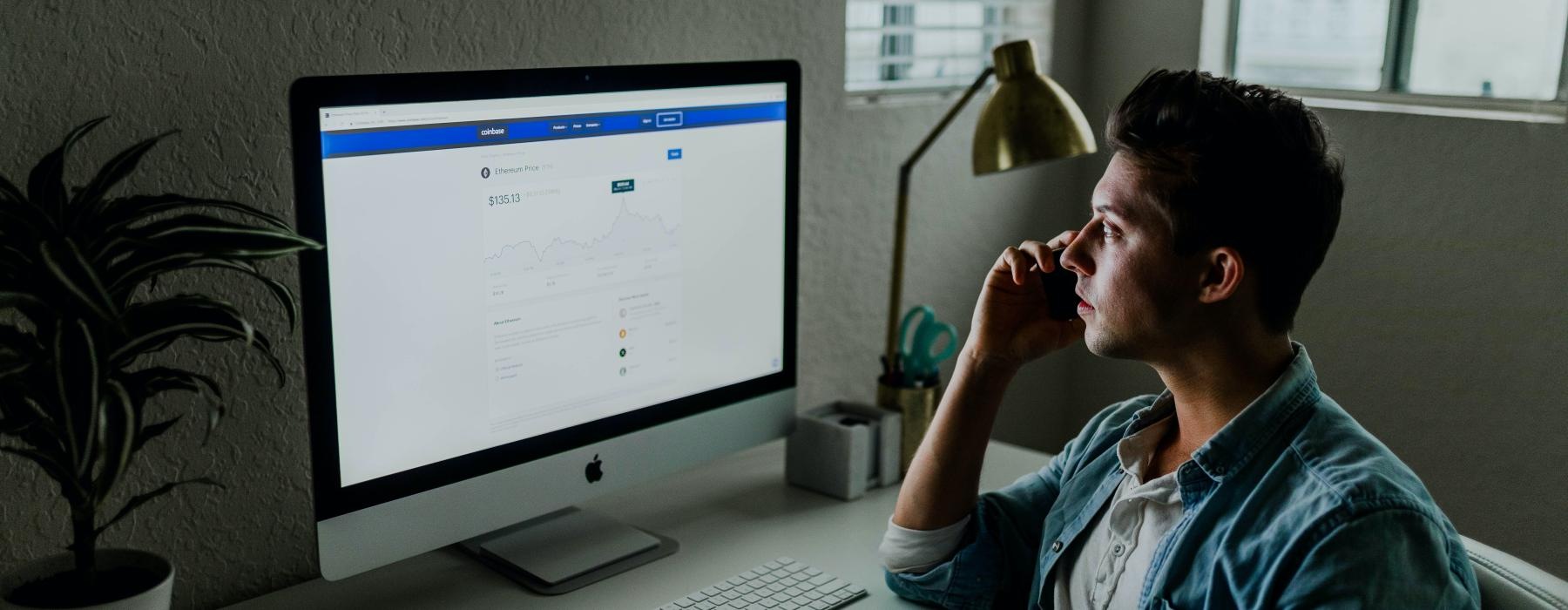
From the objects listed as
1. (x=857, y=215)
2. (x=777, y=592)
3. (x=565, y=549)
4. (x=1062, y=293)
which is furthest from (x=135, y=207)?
(x=857, y=215)

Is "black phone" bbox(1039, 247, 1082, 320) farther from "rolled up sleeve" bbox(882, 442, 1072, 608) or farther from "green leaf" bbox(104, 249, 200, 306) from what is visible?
"green leaf" bbox(104, 249, 200, 306)

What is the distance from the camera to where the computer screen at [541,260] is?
49.9 inches

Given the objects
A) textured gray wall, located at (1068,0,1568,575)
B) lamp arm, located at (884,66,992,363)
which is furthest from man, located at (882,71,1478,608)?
textured gray wall, located at (1068,0,1568,575)

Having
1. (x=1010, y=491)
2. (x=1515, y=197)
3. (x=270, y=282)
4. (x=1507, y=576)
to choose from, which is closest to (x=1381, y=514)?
(x=1507, y=576)

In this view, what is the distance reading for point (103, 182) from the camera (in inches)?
43.7

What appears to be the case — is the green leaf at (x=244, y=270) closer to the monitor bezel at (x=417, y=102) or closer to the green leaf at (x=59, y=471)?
the monitor bezel at (x=417, y=102)

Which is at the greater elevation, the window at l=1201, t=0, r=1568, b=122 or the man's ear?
the window at l=1201, t=0, r=1568, b=122

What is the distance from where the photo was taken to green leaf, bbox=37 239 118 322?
101cm

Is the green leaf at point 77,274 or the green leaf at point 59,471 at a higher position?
the green leaf at point 77,274

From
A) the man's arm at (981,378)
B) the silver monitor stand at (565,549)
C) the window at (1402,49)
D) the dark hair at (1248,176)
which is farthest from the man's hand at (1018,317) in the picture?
the window at (1402,49)

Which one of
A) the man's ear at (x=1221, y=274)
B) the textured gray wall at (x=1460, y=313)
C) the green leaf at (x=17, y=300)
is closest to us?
the green leaf at (x=17, y=300)

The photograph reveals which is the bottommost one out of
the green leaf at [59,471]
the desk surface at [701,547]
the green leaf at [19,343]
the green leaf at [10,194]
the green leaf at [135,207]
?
the desk surface at [701,547]

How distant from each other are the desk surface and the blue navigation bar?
18.1 inches

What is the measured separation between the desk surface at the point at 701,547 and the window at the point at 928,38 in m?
0.65
